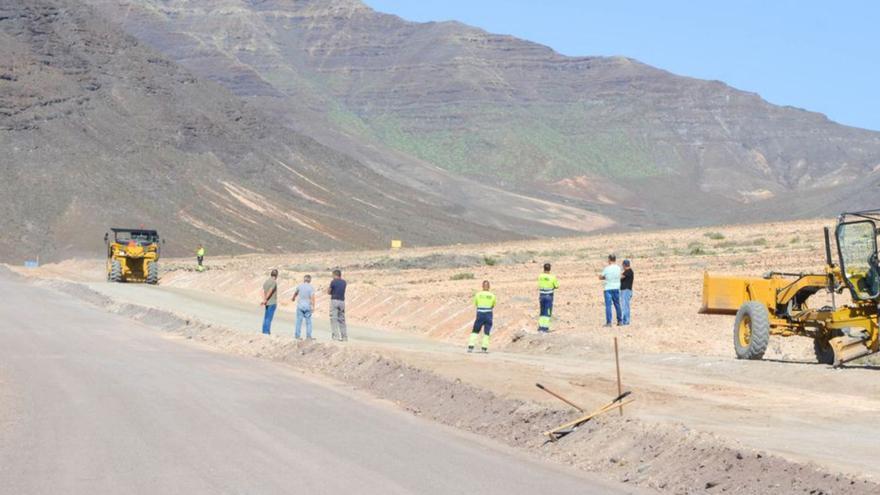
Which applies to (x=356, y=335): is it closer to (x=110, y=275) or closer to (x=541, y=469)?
(x=541, y=469)

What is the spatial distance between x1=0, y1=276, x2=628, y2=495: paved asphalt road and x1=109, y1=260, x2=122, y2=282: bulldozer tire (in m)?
36.6

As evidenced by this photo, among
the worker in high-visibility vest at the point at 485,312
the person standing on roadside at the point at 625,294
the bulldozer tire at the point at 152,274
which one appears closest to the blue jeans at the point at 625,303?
the person standing on roadside at the point at 625,294

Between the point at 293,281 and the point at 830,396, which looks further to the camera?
the point at 293,281

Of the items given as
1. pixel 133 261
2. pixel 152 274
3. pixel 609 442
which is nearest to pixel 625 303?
pixel 609 442

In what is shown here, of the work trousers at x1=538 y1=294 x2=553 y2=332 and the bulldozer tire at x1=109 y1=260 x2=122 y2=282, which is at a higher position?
the bulldozer tire at x1=109 y1=260 x2=122 y2=282

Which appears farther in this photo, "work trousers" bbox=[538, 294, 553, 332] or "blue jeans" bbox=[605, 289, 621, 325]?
"blue jeans" bbox=[605, 289, 621, 325]

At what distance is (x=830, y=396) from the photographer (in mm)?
18625

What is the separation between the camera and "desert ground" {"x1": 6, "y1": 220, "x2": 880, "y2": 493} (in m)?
12.9

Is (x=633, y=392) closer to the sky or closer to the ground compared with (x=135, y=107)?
closer to the ground

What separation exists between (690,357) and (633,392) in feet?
22.1

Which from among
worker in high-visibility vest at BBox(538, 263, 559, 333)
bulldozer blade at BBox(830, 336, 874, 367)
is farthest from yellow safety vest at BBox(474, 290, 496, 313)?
bulldozer blade at BBox(830, 336, 874, 367)

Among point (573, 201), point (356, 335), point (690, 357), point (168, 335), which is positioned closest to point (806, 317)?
point (690, 357)

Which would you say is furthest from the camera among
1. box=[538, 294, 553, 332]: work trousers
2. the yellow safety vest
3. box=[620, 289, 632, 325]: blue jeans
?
box=[620, 289, 632, 325]: blue jeans

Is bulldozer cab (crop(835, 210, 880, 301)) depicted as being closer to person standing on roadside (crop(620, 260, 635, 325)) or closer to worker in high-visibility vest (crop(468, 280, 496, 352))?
worker in high-visibility vest (crop(468, 280, 496, 352))
